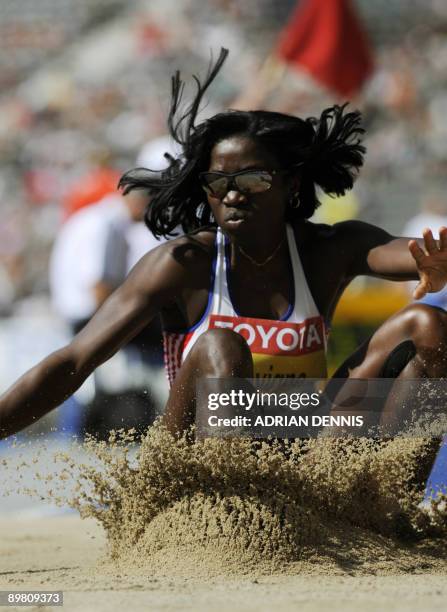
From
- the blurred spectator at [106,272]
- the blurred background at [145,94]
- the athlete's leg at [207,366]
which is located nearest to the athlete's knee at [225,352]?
the athlete's leg at [207,366]

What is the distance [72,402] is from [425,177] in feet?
31.4

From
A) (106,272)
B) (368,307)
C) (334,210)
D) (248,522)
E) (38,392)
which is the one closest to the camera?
(248,522)

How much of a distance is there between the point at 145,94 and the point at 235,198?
439 inches

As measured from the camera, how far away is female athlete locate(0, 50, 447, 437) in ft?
12.4

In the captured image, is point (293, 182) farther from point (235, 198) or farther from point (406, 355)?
point (406, 355)

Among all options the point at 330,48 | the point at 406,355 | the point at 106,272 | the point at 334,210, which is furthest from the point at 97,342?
the point at 334,210

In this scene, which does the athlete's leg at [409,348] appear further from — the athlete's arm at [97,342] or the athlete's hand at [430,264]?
the athlete's arm at [97,342]

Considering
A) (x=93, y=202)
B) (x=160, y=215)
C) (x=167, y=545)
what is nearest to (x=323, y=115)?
(x=160, y=215)

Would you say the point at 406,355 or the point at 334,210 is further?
the point at 334,210

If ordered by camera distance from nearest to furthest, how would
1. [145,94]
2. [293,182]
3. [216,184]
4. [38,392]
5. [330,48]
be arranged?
[38,392], [216,184], [293,182], [330,48], [145,94]

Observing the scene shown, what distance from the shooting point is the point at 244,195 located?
3893 mm

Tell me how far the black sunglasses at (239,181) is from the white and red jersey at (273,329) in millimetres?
223

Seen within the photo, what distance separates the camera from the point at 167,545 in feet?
11.7

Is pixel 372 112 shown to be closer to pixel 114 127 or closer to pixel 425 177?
pixel 425 177
